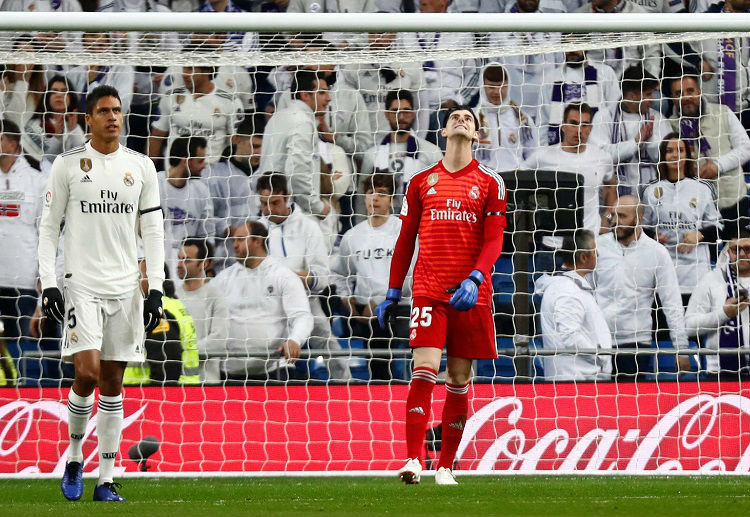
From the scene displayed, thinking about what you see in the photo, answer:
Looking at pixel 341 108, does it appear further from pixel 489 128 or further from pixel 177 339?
pixel 177 339

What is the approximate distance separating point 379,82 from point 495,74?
0.95 m

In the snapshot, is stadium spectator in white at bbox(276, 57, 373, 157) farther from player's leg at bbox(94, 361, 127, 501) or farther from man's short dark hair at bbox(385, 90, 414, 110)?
player's leg at bbox(94, 361, 127, 501)

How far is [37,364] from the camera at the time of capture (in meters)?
7.69

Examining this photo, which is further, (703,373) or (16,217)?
(16,217)

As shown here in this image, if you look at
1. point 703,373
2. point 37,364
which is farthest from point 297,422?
point 703,373

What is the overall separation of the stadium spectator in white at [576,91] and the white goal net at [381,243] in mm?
18

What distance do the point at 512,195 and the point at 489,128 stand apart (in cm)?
89

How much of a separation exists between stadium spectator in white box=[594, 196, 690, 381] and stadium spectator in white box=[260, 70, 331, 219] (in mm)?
2082

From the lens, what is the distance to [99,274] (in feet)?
16.2

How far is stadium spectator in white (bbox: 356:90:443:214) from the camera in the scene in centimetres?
830

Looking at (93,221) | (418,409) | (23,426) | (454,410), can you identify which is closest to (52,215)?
(93,221)

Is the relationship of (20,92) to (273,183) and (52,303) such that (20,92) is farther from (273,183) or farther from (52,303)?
(52,303)

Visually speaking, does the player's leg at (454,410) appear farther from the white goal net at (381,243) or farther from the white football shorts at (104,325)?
the white football shorts at (104,325)

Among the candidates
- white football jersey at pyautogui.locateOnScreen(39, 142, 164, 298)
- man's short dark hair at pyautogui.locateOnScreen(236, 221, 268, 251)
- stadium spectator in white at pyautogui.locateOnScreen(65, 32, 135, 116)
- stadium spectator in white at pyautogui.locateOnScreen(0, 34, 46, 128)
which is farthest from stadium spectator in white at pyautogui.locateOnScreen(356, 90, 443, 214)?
white football jersey at pyautogui.locateOnScreen(39, 142, 164, 298)
